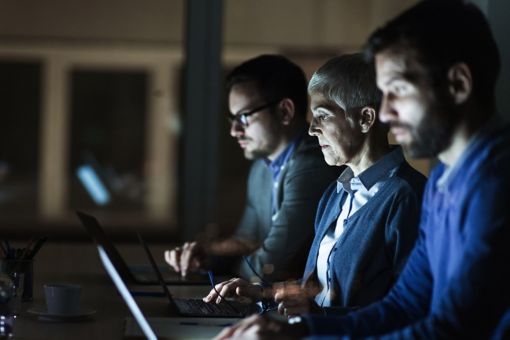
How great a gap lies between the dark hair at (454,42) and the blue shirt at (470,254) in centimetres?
11

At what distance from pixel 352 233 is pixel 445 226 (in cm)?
79

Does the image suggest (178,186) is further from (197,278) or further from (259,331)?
(259,331)

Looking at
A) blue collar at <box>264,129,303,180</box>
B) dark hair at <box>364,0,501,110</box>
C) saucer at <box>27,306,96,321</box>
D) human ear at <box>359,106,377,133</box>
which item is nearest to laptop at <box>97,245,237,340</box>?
saucer at <box>27,306,96,321</box>

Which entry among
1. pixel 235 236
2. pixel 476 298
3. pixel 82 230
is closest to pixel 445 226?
pixel 476 298

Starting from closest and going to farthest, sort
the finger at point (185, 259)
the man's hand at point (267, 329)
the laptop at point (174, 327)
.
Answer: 1. the man's hand at point (267, 329)
2. the laptop at point (174, 327)
3. the finger at point (185, 259)

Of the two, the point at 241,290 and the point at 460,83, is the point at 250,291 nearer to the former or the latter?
the point at 241,290

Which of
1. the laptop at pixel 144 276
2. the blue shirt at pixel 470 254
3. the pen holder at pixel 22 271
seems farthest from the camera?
the laptop at pixel 144 276

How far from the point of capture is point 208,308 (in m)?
2.60

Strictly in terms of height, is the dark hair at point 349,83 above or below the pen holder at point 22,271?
above

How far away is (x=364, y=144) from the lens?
8.75 feet

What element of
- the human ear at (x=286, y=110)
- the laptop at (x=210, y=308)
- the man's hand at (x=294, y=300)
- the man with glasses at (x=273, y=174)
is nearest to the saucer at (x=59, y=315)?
the laptop at (x=210, y=308)

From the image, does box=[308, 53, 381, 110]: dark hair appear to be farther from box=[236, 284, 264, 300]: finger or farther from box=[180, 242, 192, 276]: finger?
box=[180, 242, 192, 276]: finger

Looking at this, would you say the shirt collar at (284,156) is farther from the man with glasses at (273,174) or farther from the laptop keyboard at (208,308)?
the laptop keyboard at (208,308)

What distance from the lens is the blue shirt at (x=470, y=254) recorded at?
157cm
